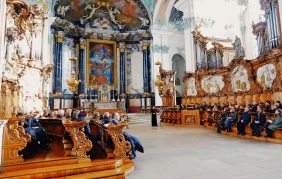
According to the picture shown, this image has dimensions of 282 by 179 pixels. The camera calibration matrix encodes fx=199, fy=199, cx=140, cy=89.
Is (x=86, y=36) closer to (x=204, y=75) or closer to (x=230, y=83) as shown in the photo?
(x=204, y=75)

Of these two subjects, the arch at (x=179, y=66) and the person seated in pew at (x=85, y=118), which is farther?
the arch at (x=179, y=66)

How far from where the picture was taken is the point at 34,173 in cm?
295

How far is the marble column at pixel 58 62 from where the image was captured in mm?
15969

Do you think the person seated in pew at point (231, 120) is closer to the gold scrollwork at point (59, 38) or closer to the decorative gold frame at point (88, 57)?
the decorative gold frame at point (88, 57)

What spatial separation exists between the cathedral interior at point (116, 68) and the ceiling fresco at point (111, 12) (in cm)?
9

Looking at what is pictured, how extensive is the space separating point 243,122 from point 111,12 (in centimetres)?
1614

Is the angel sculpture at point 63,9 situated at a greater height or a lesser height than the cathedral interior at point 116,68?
greater

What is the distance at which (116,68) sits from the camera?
19.1 metres

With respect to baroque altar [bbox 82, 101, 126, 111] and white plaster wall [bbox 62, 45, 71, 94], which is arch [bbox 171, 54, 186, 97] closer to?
baroque altar [bbox 82, 101, 126, 111]

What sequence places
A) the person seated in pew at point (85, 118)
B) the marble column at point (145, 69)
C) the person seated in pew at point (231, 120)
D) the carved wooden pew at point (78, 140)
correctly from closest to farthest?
the carved wooden pew at point (78, 140) < the person seated in pew at point (85, 118) < the person seated in pew at point (231, 120) < the marble column at point (145, 69)

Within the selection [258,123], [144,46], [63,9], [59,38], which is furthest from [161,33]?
[258,123]

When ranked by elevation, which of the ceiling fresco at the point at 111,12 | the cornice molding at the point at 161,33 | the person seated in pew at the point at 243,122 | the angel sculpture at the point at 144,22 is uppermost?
the ceiling fresco at the point at 111,12

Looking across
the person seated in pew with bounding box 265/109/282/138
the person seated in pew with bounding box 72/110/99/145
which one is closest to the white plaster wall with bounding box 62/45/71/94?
the person seated in pew with bounding box 72/110/99/145

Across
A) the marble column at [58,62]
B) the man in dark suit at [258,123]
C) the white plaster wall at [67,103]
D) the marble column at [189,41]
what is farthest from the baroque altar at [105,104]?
the man in dark suit at [258,123]
